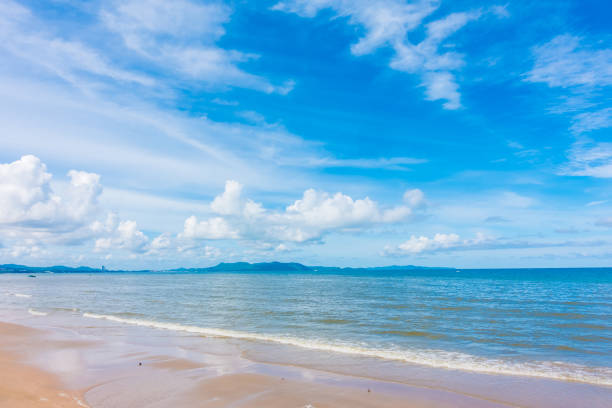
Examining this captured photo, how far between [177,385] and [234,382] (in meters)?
1.80

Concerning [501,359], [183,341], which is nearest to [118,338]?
[183,341]

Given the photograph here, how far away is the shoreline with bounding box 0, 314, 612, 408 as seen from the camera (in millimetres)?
10641

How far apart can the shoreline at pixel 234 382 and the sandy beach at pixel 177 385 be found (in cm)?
3

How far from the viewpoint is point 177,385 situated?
11859 millimetres

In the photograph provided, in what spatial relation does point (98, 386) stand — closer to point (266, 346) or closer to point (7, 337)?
point (266, 346)

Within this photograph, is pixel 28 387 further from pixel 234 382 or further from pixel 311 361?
pixel 311 361

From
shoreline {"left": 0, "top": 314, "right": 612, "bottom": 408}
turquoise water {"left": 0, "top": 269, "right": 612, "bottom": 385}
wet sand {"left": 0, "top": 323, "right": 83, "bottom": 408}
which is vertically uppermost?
wet sand {"left": 0, "top": 323, "right": 83, "bottom": 408}

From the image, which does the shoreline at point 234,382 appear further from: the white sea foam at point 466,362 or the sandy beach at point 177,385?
the white sea foam at point 466,362

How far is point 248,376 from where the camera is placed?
12906 mm

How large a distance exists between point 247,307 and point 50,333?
17.1 m

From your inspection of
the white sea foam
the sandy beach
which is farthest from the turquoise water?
the sandy beach

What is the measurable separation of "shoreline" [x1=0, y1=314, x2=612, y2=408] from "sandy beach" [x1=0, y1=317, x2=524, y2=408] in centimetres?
3

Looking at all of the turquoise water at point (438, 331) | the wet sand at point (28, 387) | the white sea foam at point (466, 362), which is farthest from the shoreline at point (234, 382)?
the turquoise water at point (438, 331)

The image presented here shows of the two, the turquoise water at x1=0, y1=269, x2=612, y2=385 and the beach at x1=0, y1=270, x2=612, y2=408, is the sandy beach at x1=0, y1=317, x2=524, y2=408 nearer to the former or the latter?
the beach at x1=0, y1=270, x2=612, y2=408
